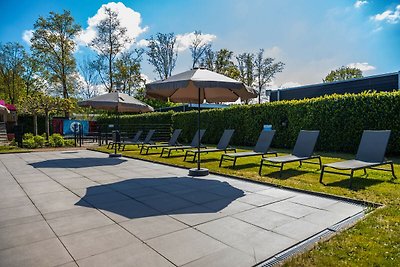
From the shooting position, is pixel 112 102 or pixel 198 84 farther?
pixel 112 102

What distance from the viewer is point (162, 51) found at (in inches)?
1353

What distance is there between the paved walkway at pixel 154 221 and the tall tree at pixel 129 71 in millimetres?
28884

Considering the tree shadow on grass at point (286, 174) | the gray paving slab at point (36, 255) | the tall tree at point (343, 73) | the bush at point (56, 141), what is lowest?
the gray paving slab at point (36, 255)

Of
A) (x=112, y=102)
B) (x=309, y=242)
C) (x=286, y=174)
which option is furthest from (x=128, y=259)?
(x=112, y=102)

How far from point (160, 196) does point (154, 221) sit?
1.24 m

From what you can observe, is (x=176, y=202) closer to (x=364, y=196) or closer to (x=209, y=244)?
(x=209, y=244)

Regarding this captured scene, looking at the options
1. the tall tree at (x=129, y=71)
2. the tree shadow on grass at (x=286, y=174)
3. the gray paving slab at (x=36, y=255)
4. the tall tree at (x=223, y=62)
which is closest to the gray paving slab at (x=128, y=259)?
the gray paving slab at (x=36, y=255)

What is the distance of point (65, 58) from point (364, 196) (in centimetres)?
3031

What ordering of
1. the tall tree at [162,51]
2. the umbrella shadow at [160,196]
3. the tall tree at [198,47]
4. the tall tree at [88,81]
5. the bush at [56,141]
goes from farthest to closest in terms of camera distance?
the tall tree at [88,81] → the tall tree at [198,47] → the tall tree at [162,51] → the bush at [56,141] → the umbrella shadow at [160,196]

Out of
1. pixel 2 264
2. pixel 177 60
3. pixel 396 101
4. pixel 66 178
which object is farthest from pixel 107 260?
pixel 177 60

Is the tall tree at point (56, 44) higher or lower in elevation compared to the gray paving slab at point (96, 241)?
higher

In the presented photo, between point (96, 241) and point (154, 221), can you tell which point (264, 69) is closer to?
point (154, 221)

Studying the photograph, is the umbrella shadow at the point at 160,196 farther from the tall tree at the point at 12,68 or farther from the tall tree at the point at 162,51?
the tall tree at the point at 12,68

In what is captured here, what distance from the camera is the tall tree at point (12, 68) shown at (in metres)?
31.6
